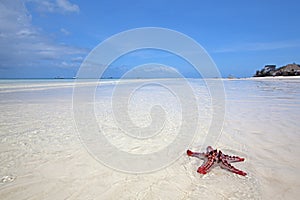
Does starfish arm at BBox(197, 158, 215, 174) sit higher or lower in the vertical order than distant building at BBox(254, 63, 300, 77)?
lower

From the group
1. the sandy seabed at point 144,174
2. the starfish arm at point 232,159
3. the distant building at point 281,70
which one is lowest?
the sandy seabed at point 144,174

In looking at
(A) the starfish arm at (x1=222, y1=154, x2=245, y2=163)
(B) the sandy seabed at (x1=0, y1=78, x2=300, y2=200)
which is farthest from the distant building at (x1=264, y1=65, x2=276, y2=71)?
(A) the starfish arm at (x1=222, y1=154, x2=245, y2=163)

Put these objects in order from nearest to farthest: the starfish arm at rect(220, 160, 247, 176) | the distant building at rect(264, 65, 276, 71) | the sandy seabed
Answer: the sandy seabed < the starfish arm at rect(220, 160, 247, 176) < the distant building at rect(264, 65, 276, 71)

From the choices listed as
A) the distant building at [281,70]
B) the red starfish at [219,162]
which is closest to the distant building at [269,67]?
the distant building at [281,70]

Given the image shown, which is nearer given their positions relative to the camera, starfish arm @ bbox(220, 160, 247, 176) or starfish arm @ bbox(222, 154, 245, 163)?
starfish arm @ bbox(220, 160, 247, 176)

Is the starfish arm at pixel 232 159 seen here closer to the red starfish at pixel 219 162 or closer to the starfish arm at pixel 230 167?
the red starfish at pixel 219 162

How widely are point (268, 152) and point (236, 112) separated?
4333 mm

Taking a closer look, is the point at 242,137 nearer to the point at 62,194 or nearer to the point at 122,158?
the point at 122,158

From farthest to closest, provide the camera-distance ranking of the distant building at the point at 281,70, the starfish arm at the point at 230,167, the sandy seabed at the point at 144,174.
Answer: the distant building at the point at 281,70
the starfish arm at the point at 230,167
the sandy seabed at the point at 144,174

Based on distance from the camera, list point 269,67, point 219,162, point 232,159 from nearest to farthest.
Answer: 1. point 219,162
2. point 232,159
3. point 269,67

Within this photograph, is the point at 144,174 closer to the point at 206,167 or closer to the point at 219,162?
the point at 206,167

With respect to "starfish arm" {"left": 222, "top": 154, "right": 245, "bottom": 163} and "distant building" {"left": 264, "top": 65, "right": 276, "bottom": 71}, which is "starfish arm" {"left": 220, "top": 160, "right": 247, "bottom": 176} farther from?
→ "distant building" {"left": 264, "top": 65, "right": 276, "bottom": 71}

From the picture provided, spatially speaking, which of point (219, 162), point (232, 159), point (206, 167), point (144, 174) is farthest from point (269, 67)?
point (144, 174)

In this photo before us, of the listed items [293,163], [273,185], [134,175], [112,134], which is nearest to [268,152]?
[293,163]
